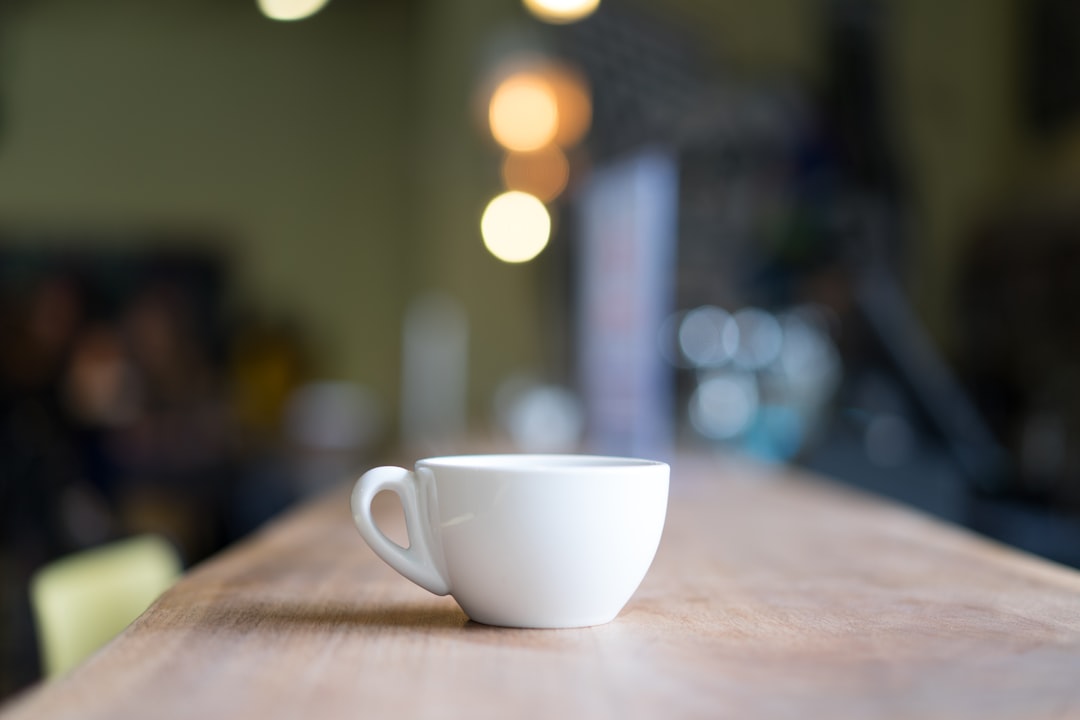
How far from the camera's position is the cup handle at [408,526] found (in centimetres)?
56

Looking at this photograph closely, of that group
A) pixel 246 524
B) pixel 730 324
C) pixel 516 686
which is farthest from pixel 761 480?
pixel 246 524

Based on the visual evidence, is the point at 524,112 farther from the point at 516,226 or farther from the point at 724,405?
the point at 724,405

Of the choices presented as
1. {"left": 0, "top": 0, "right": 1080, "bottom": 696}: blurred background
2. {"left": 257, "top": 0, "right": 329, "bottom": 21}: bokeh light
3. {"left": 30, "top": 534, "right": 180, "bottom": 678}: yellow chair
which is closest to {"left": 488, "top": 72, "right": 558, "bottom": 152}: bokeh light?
{"left": 0, "top": 0, "right": 1080, "bottom": 696}: blurred background

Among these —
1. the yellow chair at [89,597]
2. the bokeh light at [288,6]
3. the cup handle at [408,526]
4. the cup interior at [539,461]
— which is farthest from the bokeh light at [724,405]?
the cup handle at [408,526]

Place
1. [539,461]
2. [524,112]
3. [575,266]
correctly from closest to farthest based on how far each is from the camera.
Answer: [539,461]
[524,112]
[575,266]

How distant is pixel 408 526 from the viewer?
1.86 ft

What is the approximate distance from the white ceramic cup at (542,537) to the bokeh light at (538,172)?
3543 millimetres

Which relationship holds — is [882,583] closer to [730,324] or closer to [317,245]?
[730,324]

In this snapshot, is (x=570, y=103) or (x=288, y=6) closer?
(x=288, y=6)

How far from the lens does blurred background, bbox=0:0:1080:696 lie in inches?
132

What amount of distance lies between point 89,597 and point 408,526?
1.86 ft

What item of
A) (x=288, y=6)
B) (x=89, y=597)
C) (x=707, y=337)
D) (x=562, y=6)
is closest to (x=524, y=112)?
(x=707, y=337)

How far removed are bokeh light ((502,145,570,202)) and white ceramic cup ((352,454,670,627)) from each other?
354cm

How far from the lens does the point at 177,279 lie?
7.22 meters
